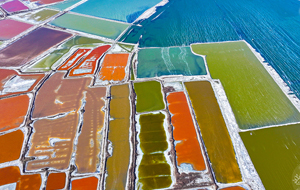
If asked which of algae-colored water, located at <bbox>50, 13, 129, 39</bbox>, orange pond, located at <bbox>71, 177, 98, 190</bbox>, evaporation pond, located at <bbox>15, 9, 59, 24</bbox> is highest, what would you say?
evaporation pond, located at <bbox>15, 9, 59, 24</bbox>

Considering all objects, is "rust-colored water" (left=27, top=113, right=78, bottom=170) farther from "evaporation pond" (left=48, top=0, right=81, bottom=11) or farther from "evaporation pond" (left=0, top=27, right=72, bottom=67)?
"evaporation pond" (left=48, top=0, right=81, bottom=11)

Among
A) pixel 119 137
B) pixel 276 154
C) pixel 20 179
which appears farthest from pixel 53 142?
pixel 276 154

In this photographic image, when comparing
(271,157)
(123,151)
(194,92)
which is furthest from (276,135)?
(123,151)

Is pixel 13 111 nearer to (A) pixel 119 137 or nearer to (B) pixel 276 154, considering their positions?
(A) pixel 119 137

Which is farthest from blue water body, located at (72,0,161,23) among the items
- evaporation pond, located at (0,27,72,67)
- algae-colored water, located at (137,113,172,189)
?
algae-colored water, located at (137,113,172,189)

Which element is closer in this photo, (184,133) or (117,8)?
(184,133)

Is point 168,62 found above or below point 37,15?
below
